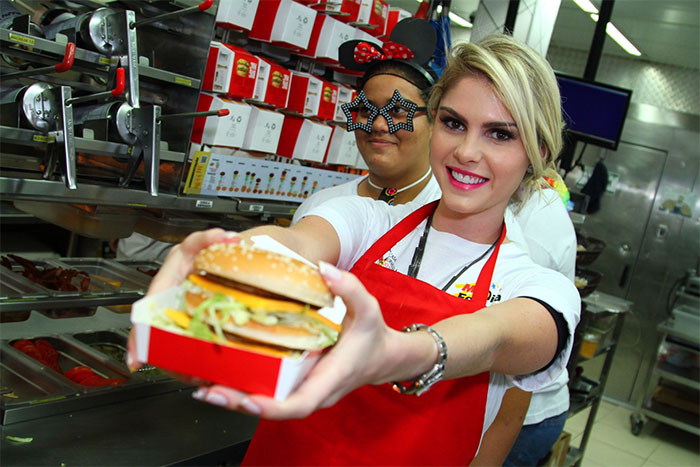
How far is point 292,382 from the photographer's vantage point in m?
1.00

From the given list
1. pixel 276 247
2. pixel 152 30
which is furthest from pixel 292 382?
pixel 152 30

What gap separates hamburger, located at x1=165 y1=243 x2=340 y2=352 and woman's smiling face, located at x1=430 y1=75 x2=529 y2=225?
0.62 meters

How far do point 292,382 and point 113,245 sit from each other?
4207 mm

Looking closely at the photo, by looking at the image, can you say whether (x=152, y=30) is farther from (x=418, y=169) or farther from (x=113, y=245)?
(x=113, y=245)

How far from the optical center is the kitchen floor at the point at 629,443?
6.25 meters

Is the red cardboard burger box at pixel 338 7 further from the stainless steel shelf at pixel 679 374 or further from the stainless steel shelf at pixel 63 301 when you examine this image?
the stainless steel shelf at pixel 679 374

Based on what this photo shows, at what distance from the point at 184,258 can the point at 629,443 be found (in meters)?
6.75

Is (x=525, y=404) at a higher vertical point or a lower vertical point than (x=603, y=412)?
higher

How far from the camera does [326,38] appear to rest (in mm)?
3385

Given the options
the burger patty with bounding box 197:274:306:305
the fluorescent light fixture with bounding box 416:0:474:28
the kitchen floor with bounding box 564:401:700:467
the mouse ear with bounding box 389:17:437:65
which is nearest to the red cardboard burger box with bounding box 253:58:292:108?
the mouse ear with bounding box 389:17:437:65

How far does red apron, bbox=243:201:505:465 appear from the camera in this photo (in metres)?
1.59

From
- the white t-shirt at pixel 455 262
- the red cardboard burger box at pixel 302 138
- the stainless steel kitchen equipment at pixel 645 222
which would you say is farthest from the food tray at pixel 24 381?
the stainless steel kitchen equipment at pixel 645 222

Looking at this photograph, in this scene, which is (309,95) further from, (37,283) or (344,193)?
(37,283)

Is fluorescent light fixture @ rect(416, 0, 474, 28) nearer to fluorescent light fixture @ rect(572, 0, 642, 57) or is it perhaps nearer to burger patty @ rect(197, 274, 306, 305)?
fluorescent light fixture @ rect(572, 0, 642, 57)
